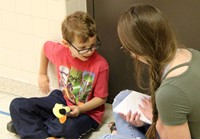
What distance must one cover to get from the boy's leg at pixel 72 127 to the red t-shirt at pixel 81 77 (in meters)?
0.06

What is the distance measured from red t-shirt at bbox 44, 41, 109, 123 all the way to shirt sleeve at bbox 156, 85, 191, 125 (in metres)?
0.65

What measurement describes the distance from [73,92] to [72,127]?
194 mm

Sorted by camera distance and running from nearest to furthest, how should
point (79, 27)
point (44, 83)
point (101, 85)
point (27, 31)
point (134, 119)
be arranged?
point (134, 119)
point (79, 27)
point (101, 85)
point (44, 83)
point (27, 31)

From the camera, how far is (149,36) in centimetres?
117

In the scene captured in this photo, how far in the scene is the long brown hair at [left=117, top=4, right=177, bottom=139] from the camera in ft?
3.85

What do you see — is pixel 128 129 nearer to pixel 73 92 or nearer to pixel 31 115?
pixel 73 92

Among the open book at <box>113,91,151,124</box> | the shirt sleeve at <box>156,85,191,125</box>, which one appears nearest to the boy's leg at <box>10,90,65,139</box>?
the open book at <box>113,91,151,124</box>

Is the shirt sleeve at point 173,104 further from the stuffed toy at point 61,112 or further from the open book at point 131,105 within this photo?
the stuffed toy at point 61,112

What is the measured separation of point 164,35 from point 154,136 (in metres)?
0.44

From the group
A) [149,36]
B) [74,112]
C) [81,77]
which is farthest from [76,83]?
[149,36]

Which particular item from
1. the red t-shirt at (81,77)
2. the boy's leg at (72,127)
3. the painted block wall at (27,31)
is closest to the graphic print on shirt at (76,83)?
the red t-shirt at (81,77)

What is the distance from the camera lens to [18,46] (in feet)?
7.18

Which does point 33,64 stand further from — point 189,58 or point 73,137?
point 189,58

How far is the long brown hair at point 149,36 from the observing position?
1.17m
